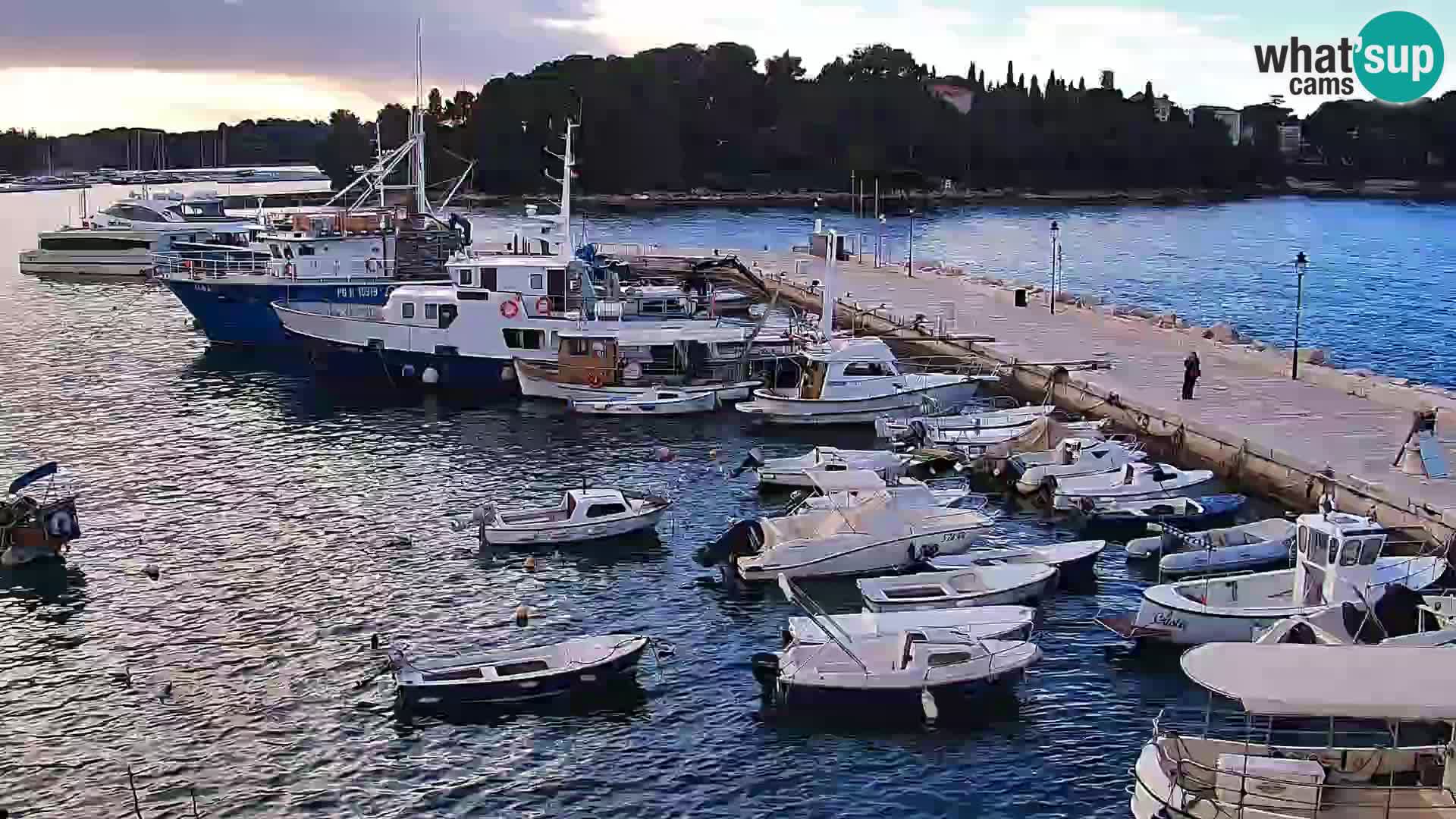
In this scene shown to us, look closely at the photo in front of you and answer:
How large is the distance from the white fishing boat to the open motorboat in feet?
49.9

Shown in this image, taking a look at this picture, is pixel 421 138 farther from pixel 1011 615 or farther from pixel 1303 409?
pixel 1011 615

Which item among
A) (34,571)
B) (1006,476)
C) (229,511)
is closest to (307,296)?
(229,511)

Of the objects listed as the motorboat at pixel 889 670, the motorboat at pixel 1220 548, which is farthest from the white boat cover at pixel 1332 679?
the motorboat at pixel 1220 548

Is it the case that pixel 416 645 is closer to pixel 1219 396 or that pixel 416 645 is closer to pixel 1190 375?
pixel 1190 375

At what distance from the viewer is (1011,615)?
2444 cm

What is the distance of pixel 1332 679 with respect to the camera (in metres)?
16.0

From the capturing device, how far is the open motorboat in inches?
1125

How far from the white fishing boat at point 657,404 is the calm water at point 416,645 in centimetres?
71

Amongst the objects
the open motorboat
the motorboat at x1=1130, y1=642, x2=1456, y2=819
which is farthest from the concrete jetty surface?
the motorboat at x1=1130, y1=642, x2=1456, y2=819

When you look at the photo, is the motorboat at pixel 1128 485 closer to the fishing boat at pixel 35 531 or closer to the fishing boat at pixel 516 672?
the fishing boat at pixel 516 672

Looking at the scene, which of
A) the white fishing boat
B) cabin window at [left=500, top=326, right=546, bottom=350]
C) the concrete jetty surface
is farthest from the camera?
cabin window at [left=500, top=326, right=546, bottom=350]

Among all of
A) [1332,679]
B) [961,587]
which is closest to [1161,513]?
[961,587]

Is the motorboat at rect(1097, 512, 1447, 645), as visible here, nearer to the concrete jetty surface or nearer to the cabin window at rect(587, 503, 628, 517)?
the concrete jetty surface

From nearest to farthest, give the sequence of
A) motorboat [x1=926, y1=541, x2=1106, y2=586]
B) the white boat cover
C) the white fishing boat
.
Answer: the white boat cover → motorboat [x1=926, y1=541, x2=1106, y2=586] → the white fishing boat
